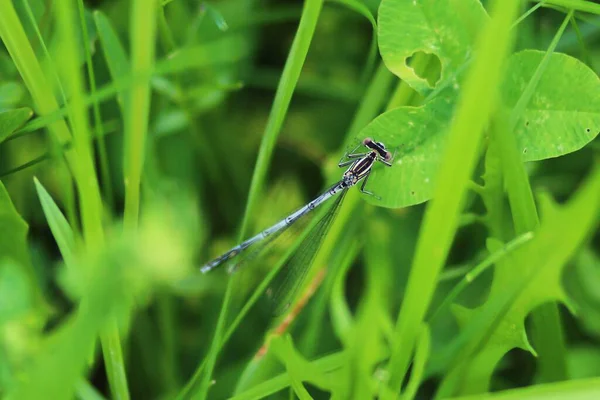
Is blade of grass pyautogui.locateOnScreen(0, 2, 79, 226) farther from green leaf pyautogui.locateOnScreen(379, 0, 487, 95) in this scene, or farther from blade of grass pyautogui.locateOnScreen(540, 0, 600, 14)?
blade of grass pyautogui.locateOnScreen(540, 0, 600, 14)

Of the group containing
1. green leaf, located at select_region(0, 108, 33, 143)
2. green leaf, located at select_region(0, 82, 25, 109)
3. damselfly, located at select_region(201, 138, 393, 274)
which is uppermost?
green leaf, located at select_region(0, 82, 25, 109)

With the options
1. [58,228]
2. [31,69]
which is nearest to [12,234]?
[58,228]

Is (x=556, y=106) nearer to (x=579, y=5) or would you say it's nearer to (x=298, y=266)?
(x=579, y=5)

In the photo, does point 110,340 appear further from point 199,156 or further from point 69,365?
point 199,156

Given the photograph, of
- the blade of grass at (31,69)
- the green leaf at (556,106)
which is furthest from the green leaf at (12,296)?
the green leaf at (556,106)

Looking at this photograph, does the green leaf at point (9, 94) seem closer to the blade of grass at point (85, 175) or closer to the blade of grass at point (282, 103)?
the blade of grass at point (85, 175)

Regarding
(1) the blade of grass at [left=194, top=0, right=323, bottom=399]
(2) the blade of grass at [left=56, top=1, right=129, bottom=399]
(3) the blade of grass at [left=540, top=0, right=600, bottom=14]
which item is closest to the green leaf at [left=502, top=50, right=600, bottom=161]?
(3) the blade of grass at [left=540, top=0, right=600, bottom=14]

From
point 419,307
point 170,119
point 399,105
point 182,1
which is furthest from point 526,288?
point 182,1
